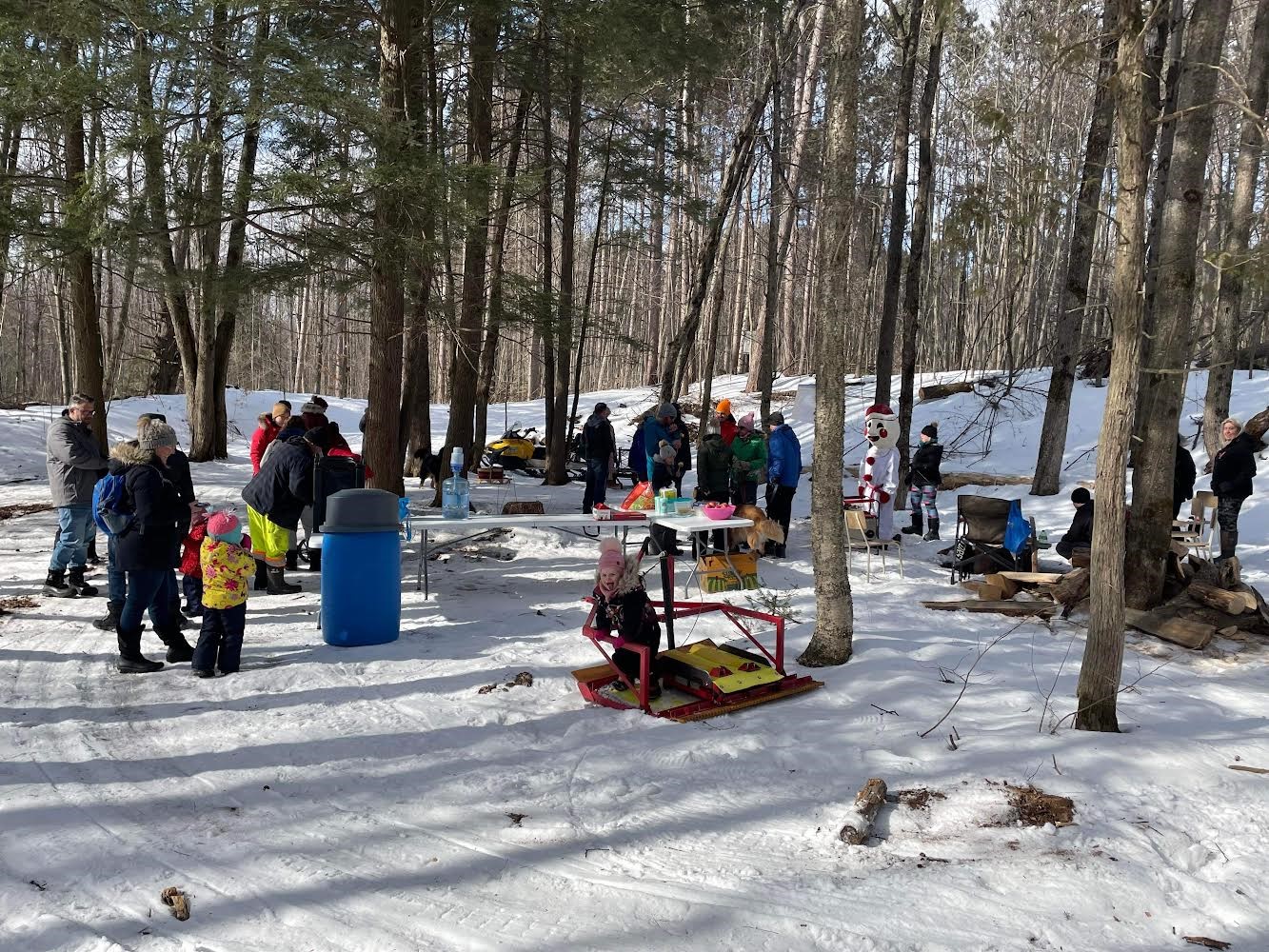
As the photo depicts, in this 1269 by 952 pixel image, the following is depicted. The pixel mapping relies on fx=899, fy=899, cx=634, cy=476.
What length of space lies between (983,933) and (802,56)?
24237 millimetres

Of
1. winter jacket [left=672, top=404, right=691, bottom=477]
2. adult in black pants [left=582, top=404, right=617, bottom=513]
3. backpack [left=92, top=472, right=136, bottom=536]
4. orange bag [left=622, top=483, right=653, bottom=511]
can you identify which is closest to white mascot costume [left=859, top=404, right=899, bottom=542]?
winter jacket [left=672, top=404, right=691, bottom=477]

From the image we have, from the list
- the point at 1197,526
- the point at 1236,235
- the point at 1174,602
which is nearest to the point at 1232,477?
the point at 1197,526

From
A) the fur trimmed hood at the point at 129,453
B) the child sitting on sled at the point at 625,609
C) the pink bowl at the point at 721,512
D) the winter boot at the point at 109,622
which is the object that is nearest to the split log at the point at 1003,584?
the pink bowl at the point at 721,512

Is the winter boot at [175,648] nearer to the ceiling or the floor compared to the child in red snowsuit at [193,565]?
nearer to the floor

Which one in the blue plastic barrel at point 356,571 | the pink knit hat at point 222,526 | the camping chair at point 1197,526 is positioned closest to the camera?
the pink knit hat at point 222,526

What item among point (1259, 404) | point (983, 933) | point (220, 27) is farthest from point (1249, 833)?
point (1259, 404)

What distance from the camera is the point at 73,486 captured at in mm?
8000

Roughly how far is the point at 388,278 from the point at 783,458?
491 cm

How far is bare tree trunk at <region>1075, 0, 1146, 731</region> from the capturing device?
471 cm

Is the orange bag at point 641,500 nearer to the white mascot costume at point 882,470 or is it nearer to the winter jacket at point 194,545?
the white mascot costume at point 882,470

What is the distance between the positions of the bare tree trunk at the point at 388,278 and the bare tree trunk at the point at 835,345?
12.2 ft

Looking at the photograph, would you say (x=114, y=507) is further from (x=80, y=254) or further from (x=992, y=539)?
(x=992, y=539)

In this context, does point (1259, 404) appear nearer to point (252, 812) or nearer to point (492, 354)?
point (492, 354)

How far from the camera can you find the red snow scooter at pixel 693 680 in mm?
5562
